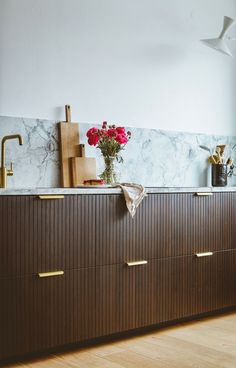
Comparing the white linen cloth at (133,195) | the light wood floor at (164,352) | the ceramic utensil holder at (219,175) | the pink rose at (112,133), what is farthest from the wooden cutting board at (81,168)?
the ceramic utensil holder at (219,175)

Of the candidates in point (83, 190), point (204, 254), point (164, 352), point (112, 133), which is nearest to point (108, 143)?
point (112, 133)

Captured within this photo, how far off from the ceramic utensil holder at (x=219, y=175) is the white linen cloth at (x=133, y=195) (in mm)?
1219

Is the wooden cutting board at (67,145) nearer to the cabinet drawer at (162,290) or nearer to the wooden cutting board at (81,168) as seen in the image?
the wooden cutting board at (81,168)

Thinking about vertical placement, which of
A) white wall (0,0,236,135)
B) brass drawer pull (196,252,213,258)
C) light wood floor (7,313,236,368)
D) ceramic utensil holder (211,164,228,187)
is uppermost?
white wall (0,0,236,135)

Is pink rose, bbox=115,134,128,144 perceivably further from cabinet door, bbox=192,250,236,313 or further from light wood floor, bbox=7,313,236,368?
light wood floor, bbox=7,313,236,368

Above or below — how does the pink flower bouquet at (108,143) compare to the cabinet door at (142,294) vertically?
above

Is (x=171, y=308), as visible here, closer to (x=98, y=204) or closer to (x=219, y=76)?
(x=98, y=204)

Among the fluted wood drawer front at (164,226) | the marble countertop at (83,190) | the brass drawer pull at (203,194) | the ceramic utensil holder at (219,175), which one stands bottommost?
the fluted wood drawer front at (164,226)

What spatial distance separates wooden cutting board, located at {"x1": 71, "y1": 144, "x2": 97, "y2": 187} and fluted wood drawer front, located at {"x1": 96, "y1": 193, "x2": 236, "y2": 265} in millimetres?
448

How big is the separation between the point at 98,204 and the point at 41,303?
2.00 feet

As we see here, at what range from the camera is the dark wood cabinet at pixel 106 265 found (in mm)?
2682

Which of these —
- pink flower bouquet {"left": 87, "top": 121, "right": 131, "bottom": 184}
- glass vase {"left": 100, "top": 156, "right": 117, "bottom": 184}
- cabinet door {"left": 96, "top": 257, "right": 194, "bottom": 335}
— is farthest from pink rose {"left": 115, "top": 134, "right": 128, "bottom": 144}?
cabinet door {"left": 96, "top": 257, "right": 194, "bottom": 335}

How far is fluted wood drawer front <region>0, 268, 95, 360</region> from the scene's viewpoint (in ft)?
8.68

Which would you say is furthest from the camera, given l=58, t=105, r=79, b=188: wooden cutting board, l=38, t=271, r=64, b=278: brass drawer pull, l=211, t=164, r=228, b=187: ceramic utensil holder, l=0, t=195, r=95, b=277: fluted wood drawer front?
l=211, t=164, r=228, b=187: ceramic utensil holder
